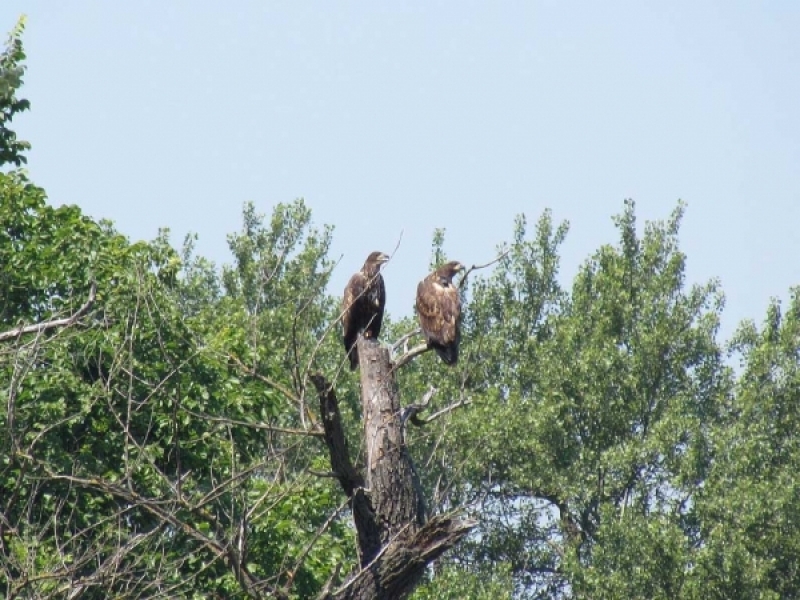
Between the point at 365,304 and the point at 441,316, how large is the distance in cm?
56

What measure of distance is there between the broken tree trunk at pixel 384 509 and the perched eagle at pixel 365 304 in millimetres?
2737

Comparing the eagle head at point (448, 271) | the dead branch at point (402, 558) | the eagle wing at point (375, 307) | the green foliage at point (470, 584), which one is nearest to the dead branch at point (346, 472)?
the dead branch at point (402, 558)

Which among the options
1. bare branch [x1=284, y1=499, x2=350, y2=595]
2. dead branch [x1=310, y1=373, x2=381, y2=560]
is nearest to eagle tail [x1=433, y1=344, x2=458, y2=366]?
dead branch [x1=310, y1=373, x2=381, y2=560]

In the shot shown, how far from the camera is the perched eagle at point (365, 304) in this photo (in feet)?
40.5

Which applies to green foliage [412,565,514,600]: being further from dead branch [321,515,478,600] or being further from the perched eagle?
dead branch [321,515,478,600]

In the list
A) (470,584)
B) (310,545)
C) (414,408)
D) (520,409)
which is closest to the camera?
(310,545)

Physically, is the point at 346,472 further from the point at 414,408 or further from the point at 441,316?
the point at 441,316

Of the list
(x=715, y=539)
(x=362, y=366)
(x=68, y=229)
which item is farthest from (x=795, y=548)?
(x=362, y=366)

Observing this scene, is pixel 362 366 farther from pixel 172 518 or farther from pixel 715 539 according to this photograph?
pixel 715 539

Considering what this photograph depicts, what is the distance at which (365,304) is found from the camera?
12578 mm

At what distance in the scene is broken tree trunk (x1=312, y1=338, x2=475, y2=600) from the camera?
28.3 feet

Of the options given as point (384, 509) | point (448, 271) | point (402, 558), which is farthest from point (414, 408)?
point (448, 271)

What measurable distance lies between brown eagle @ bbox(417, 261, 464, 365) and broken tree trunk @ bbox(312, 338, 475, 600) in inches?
120

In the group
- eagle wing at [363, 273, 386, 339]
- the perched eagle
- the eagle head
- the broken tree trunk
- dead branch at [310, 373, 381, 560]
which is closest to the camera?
dead branch at [310, 373, 381, 560]
